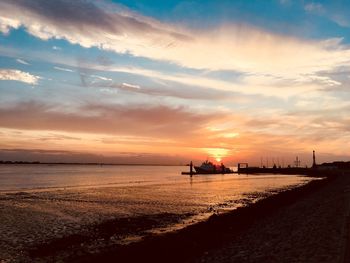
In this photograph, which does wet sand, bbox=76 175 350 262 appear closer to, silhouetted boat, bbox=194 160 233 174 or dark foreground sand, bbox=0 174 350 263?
dark foreground sand, bbox=0 174 350 263

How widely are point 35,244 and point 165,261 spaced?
789cm

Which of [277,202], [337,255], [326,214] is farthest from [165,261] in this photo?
[277,202]

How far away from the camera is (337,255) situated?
42.8 feet

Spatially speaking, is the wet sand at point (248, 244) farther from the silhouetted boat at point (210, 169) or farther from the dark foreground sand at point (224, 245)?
the silhouetted boat at point (210, 169)

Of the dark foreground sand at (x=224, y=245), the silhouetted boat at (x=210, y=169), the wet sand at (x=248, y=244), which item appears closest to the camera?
the wet sand at (x=248, y=244)

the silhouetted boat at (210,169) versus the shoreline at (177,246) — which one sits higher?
the silhouetted boat at (210,169)

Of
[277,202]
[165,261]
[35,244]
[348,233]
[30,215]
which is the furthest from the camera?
[277,202]

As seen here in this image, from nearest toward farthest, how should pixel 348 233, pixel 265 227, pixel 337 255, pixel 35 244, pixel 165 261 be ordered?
pixel 337 255 → pixel 165 261 → pixel 348 233 → pixel 35 244 → pixel 265 227

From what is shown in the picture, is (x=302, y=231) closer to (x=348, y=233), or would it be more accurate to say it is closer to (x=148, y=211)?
(x=348, y=233)

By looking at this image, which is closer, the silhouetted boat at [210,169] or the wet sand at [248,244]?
the wet sand at [248,244]

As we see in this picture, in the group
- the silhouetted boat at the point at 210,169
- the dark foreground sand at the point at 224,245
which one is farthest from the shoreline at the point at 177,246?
the silhouetted boat at the point at 210,169

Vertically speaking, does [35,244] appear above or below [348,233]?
below

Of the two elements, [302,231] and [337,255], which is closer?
[337,255]

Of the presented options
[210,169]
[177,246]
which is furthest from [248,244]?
[210,169]
